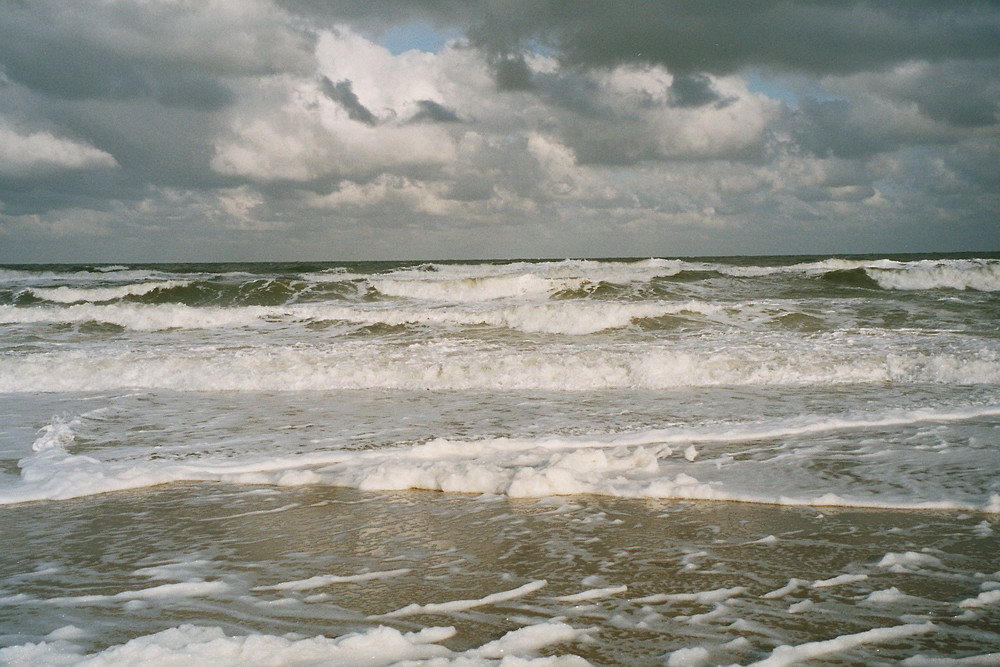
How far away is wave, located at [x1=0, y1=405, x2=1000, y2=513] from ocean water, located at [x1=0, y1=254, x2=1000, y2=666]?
31 millimetres

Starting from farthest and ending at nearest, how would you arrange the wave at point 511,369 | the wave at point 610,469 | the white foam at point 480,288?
the white foam at point 480,288, the wave at point 511,369, the wave at point 610,469

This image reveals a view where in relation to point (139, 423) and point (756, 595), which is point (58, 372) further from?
point (756, 595)

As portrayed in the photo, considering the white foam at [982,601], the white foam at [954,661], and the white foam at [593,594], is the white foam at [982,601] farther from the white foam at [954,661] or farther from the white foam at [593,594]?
the white foam at [593,594]

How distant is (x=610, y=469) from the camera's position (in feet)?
16.3

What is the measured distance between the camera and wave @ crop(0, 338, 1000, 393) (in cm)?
893

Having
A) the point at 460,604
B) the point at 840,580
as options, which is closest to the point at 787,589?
the point at 840,580

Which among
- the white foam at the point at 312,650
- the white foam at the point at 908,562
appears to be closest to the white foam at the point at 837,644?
the white foam at the point at 908,562

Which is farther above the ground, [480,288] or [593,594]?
[480,288]

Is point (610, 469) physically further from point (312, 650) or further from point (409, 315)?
point (409, 315)

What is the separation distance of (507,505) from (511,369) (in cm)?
547

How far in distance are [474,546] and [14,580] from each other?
223 cm

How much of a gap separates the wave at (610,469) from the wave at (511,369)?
2.63 meters

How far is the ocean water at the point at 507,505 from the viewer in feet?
8.48

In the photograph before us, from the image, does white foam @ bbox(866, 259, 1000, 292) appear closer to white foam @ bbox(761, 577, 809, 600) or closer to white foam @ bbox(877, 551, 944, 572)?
white foam @ bbox(877, 551, 944, 572)
